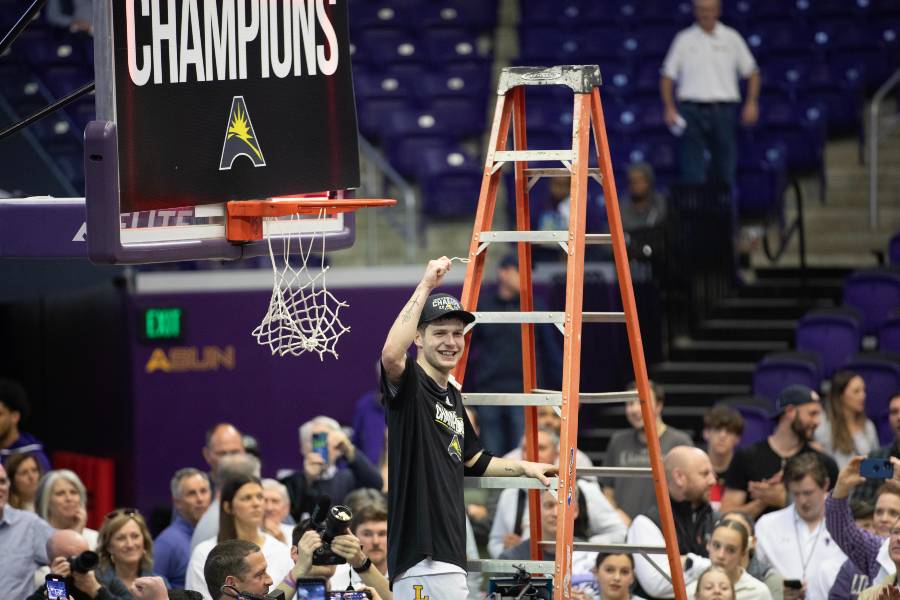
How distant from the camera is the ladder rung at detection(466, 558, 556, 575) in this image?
243 inches

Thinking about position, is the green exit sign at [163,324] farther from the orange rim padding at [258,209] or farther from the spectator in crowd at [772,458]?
the orange rim padding at [258,209]

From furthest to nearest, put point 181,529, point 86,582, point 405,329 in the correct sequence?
point 181,529, point 86,582, point 405,329

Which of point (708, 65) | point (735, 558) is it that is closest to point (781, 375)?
point (708, 65)

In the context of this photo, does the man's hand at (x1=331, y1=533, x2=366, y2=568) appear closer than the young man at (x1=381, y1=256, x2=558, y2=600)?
No

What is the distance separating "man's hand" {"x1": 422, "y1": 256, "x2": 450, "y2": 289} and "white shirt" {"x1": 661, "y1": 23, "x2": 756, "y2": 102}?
773 cm

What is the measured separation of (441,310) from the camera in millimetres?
5902

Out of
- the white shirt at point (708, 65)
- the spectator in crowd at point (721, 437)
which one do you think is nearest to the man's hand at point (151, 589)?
the spectator in crowd at point (721, 437)

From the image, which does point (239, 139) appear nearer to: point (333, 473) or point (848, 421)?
point (333, 473)

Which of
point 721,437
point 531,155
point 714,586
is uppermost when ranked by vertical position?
point 531,155

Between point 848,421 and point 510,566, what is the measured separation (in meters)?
4.60

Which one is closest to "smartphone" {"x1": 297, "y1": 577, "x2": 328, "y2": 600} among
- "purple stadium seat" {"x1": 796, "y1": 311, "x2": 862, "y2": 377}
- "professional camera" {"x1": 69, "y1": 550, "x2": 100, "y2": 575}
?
"professional camera" {"x1": 69, "y1": 550, "x2": 100, "y2": 575}

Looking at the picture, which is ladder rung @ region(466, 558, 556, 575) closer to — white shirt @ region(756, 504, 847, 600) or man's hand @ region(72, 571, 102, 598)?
man's hand @ region(72, 571, 102, 598)

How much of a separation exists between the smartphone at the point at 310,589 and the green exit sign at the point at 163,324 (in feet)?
21.8

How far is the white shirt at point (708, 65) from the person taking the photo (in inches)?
519
